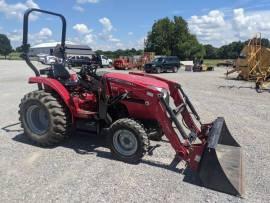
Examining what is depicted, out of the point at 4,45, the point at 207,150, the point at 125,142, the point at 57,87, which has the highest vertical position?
the point at 4,45

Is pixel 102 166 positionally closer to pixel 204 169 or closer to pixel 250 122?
pixel 204 169

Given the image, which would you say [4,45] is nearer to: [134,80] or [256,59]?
[256,59]

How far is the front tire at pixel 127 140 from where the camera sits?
5262 mm

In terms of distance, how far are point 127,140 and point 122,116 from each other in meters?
0.65

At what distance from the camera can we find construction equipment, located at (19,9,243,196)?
16.8ft

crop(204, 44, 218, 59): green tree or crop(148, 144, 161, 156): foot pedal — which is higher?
crop(204, 44, 218, 59): green tree

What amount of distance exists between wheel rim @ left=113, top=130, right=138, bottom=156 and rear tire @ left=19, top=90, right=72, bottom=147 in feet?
3.54

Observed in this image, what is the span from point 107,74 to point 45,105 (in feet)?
4.13

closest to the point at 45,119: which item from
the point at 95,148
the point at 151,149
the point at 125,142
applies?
the point at 95,148

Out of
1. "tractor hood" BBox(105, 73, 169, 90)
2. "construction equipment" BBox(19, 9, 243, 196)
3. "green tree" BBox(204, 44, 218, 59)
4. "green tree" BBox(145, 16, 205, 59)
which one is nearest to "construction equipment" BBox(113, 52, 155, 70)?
"construction equipment" BBox(19, 9, 243, 196)

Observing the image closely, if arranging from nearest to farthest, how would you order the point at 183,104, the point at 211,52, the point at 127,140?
1. the point at 127,140
2. the point at 183,104
3. the point at 211,52

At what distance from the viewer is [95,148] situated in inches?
247

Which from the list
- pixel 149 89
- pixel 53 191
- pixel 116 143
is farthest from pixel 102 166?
pixel 149 89

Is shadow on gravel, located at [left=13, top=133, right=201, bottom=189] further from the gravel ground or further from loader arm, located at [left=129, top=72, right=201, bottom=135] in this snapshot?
loader arm, located at [left=129, top=72, right=201, bottom=135]
